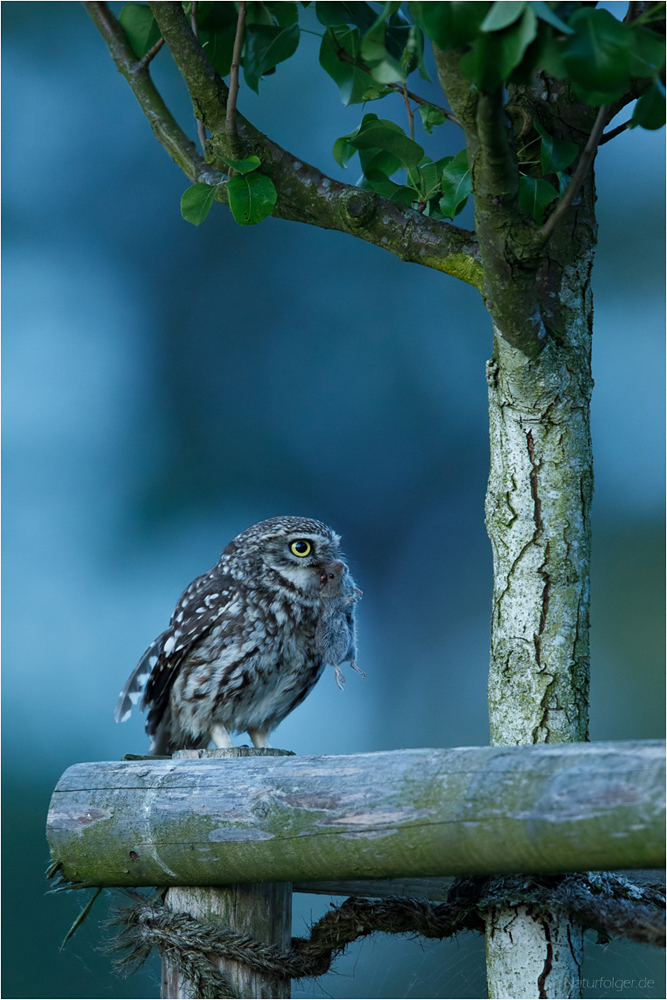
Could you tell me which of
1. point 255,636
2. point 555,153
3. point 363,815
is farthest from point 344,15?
point 363,815

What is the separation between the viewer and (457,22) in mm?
761

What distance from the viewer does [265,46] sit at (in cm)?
130


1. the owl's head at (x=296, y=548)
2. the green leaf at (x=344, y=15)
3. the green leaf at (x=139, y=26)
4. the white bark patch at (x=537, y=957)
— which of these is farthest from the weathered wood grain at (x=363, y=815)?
the green leaf at (x=139, y=26)

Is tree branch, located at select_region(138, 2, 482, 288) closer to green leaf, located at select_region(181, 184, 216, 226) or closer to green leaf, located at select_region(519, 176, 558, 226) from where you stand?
green leaf, located at select_region(181, 184, 216, 226)

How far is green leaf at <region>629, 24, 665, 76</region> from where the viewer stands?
0.80m

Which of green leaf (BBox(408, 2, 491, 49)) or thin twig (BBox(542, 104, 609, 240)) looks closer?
green leaf (BBox(408, 2, 491, 49))

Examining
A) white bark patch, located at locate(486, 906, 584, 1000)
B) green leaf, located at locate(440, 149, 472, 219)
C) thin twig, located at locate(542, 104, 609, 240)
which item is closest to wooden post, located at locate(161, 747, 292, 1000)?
white bark patch, located at locate(486, 906, 584, 1000)

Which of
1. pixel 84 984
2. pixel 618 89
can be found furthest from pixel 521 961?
pixel 84 984

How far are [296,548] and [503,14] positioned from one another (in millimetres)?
935

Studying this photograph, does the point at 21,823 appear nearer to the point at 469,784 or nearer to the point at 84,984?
the point at 84,984

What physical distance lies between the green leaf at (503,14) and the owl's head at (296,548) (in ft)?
2.97

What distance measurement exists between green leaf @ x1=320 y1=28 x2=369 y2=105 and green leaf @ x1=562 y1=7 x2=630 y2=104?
53 centimetres

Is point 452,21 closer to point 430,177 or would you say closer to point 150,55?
point 430,177

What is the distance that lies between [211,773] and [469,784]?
336 mm
